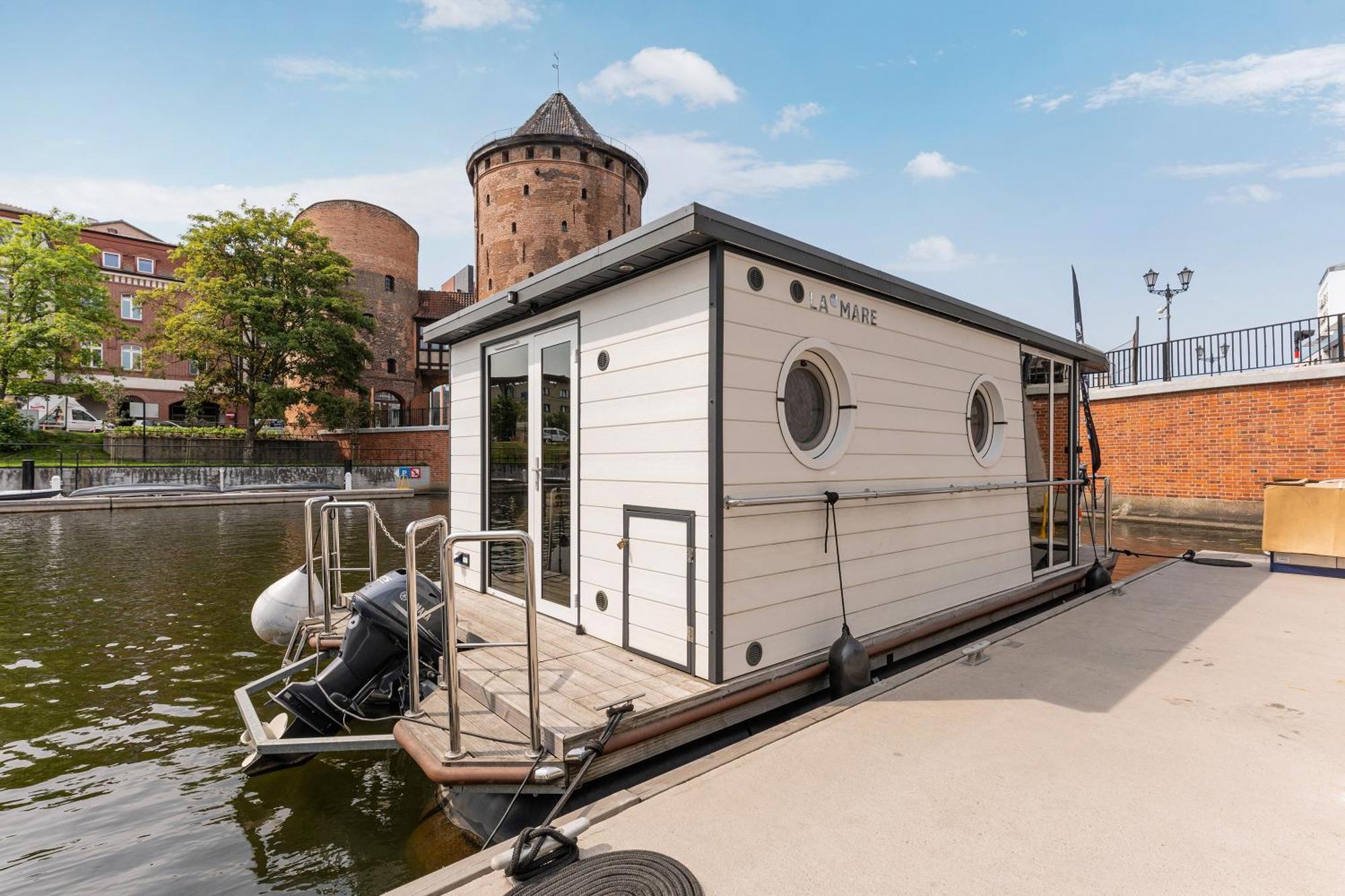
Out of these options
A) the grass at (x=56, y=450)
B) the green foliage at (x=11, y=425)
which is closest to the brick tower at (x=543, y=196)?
the grass at (x=56, y=450)

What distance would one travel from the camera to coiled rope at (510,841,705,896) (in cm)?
222

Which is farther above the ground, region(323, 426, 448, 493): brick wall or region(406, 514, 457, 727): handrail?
region(323, 426, 448, 493): brick wall

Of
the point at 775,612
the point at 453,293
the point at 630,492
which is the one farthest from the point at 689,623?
the point at 453,293

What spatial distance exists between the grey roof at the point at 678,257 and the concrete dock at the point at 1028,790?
2792mm

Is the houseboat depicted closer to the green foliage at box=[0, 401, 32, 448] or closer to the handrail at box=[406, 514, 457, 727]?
the handrail at box=[406, 514, 457, 727]

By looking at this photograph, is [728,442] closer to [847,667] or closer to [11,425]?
[847,667]

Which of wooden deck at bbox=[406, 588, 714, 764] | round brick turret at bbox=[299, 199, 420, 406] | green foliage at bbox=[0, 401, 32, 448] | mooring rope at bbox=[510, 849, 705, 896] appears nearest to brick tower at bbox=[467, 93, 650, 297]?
round brick turret at bbox=[299, 199, 420, 406]

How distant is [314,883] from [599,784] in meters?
1.41

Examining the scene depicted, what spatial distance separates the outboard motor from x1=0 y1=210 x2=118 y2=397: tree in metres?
32.3

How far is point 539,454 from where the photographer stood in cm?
517

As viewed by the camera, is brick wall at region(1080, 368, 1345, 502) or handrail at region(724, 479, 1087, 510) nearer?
handrail at region(724, 479, 1087, 510)

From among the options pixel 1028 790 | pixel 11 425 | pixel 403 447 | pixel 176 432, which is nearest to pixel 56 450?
pixel 11 425

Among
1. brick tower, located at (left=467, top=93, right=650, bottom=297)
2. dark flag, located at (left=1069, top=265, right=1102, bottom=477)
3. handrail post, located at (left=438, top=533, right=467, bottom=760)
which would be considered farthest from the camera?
brick tower, located at (left=467, top=93, right=650, bottom=297)

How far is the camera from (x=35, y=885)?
3.05 m
